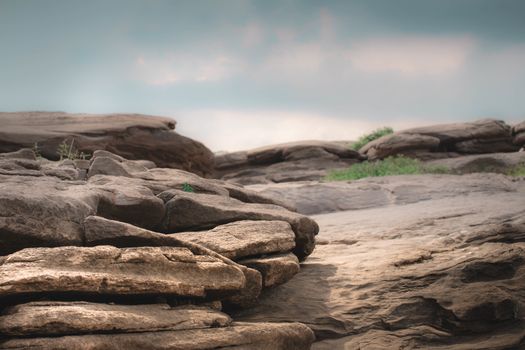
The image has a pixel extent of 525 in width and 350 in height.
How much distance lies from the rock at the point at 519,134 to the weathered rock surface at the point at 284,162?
339 inches

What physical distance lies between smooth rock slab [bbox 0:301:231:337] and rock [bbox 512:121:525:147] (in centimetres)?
3007

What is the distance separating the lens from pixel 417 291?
7.12 m

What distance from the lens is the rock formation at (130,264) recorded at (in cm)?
477

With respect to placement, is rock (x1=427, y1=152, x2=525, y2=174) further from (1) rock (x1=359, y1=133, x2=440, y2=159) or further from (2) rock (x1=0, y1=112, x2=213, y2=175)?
(2) rock (x1=0, y1=112, x2=213, y2=175)

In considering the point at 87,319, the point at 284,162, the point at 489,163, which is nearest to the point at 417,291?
the point at 87,319

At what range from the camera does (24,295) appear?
4816 mm

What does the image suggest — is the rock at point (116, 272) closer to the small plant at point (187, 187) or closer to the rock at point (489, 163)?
the small plant at point (187, 187)

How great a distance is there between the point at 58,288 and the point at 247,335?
183 centimetres

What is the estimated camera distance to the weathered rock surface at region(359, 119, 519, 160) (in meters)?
31.2

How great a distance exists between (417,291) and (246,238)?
2207mm

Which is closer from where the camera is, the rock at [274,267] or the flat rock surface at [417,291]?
the flat rock surface at [417,291]

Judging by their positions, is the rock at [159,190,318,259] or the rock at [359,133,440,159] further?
the rock at [359,133,440,159]

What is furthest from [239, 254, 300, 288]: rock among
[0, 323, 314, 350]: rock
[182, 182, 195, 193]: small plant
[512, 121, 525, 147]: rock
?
[512, 121, 525, 147]: rock

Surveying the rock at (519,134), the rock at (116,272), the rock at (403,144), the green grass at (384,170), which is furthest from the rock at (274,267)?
the rock at (519,134)
